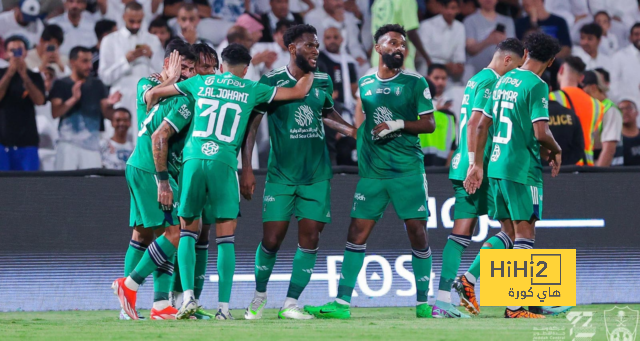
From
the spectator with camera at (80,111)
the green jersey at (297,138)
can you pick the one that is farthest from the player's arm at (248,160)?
the spectator with camera at (80,111)

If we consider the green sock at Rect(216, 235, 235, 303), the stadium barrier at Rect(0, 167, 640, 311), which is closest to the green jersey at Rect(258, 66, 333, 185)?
the green sock at Rect(216, 235, 235, 303)

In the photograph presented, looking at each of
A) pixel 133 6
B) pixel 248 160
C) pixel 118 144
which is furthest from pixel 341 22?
pixel 248 160

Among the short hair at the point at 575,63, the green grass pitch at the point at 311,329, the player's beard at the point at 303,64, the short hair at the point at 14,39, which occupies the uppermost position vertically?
the short hair at the point at 14,39

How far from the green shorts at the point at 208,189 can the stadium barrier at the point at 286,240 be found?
1823mm

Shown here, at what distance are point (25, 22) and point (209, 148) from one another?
5.56 m

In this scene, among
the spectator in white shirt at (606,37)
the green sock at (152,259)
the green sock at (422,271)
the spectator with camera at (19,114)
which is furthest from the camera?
the spectator in white shirt at (606,37)

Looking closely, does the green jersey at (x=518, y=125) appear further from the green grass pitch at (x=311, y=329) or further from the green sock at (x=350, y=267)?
the green sock at (x=350, y=267)

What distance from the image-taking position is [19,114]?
10.2 meters

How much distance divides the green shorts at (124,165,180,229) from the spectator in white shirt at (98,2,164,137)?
3.52 metres

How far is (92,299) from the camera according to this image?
8.17 meters

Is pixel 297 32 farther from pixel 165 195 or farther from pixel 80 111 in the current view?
pixel 80 111

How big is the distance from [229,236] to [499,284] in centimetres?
213

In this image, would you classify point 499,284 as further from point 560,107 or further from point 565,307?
point 560,107

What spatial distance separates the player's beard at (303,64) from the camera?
22.8ft
